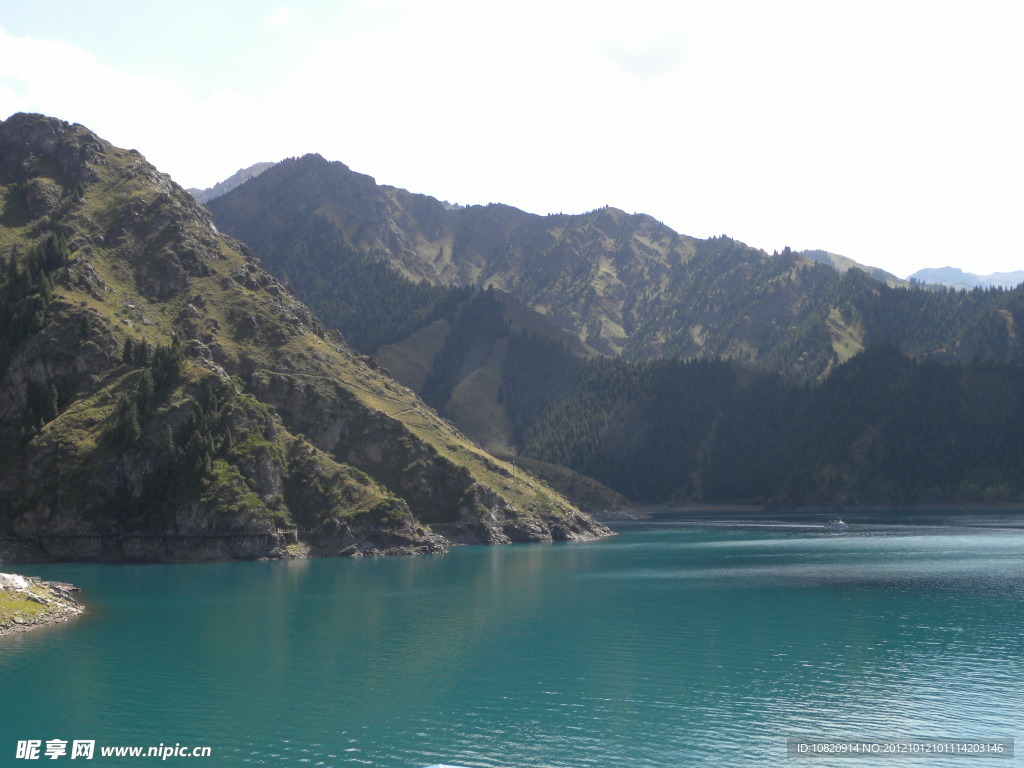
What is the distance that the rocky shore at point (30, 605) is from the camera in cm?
10838

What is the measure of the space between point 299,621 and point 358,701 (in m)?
43.3

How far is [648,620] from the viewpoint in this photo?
116 m

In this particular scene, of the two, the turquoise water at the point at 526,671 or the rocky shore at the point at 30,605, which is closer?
the turquoise water at the point at 526,671

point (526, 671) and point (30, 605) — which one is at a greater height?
point (30, 605)

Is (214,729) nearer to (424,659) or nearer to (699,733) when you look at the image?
(424,659)

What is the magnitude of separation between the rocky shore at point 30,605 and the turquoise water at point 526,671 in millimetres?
3696

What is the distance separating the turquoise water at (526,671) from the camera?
66.2 m

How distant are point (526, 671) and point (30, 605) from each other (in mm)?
69672

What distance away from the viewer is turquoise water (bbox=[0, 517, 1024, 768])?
217ft

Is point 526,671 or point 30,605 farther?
point 30,605

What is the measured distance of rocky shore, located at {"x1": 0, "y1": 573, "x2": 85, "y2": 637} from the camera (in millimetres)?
108375

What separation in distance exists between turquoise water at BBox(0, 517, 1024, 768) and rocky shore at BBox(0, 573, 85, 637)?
370 cm

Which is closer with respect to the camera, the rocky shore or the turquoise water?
the turquoise water

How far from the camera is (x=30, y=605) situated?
376ft
